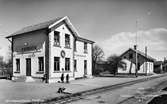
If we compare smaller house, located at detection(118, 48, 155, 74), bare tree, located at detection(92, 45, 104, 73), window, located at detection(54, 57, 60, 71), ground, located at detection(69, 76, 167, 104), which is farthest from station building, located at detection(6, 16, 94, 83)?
bare tree, located at detection(92, 45, 104, 73)

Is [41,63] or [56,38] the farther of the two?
[56,38]

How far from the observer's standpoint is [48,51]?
20.1m

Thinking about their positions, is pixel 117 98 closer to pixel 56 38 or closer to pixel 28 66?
pixel 56 38

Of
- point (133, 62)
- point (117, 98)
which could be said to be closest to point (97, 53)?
point (133, 62)

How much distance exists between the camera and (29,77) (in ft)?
69.3

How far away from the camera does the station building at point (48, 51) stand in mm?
20391

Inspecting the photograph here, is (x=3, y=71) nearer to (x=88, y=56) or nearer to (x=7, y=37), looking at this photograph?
(x=7, y=37)

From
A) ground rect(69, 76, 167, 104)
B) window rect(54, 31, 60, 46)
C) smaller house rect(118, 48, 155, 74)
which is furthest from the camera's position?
smaller house rect(118, 48, 155, 74)

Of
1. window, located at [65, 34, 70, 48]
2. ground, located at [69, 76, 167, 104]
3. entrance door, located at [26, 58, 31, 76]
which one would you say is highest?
window, located at [65, 34, 70, 48]

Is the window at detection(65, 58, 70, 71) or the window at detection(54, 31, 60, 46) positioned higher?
the window at detection(54, 31, 60, 46)

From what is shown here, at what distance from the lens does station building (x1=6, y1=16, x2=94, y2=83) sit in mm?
20391

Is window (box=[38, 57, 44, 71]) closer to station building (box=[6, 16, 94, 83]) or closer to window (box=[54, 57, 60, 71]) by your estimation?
station building (box=[6, 16, 94, 83])

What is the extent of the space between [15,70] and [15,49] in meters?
3.08

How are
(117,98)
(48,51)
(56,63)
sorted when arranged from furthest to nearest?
(56,63)
(48,51)
(117,98)
